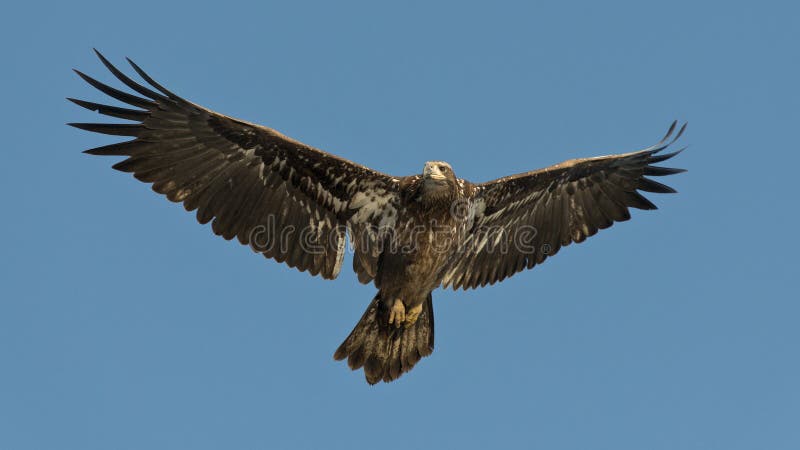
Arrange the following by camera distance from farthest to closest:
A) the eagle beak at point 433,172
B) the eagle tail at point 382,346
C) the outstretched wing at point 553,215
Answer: the outstretched wing at point 553,215, the eagle tail at point 382,346, the eagle beak at point 433,172

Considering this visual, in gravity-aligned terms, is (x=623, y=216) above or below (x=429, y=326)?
above

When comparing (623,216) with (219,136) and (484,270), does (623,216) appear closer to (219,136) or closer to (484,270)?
(484,270)

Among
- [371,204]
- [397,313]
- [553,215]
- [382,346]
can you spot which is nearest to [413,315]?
[397,313]

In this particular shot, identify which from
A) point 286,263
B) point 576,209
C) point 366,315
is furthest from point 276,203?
point 576,209

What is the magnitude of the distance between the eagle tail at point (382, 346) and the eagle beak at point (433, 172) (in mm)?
1595

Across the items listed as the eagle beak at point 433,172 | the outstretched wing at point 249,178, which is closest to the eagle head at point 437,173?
the eagle beak at point 433,172

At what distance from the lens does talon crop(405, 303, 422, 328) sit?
44.1ft

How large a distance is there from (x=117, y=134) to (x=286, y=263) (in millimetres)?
2356

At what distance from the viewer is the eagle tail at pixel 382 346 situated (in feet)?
44.5

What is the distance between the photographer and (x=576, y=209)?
47.0 ft

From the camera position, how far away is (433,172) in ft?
41.5

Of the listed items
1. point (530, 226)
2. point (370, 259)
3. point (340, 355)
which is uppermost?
point (530, 226)

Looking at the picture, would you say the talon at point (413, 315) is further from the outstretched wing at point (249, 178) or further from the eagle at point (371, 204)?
the outstretched wing at point (249, 178)

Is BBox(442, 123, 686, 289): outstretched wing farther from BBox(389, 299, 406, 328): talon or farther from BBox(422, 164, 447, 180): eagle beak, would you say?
BBox(422, 164, 447, 180): eagle beak
